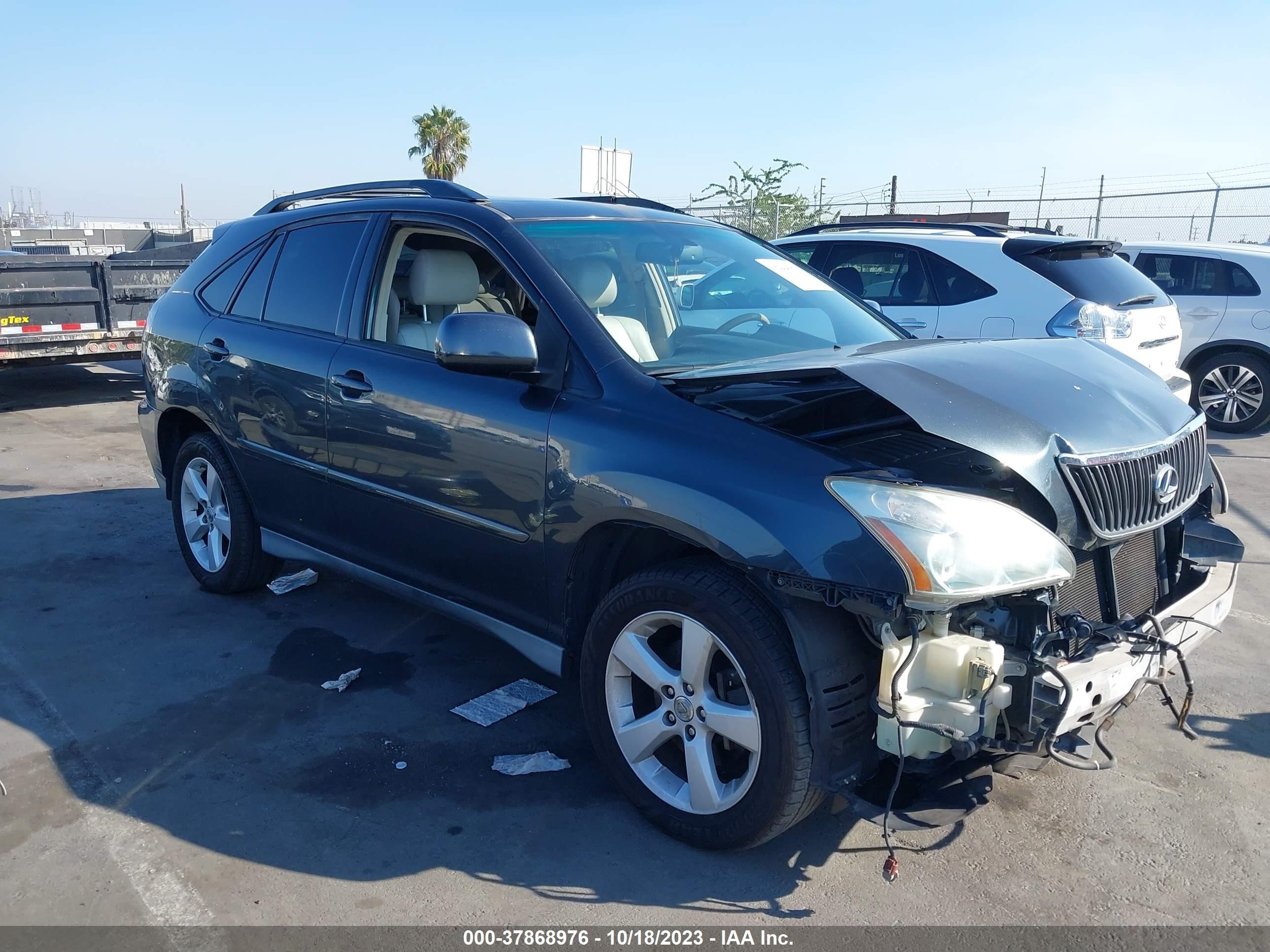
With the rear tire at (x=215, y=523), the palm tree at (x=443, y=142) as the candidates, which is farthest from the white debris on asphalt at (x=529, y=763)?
the palm tree at (x=443, y=142)

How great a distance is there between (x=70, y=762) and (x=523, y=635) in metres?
1.63

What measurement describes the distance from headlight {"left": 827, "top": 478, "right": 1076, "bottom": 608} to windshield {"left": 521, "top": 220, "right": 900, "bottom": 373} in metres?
0.99

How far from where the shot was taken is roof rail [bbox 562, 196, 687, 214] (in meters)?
4.47

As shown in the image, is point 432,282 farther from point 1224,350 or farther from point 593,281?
point 1224,350

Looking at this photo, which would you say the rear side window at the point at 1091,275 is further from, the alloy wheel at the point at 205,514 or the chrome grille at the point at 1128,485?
the alloy wheel at the point at 205,514

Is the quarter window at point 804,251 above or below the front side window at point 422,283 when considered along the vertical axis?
above

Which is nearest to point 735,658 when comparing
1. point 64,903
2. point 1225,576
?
point 1225,576

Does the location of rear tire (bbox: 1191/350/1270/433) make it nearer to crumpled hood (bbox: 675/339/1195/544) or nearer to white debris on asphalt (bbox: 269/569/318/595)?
crumpled hood (bbox: 675/339/1195/544)

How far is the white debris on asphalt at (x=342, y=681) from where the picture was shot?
4.06 m

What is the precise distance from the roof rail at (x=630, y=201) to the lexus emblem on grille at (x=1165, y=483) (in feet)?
7.57

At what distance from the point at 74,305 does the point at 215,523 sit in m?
6.94

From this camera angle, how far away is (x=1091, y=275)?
23.9 ft

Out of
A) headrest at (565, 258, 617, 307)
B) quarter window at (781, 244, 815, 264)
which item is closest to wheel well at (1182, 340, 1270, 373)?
quarter window at (781, 244, 815, 264)

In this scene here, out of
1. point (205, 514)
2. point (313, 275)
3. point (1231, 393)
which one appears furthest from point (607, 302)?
point (1231, 393)
